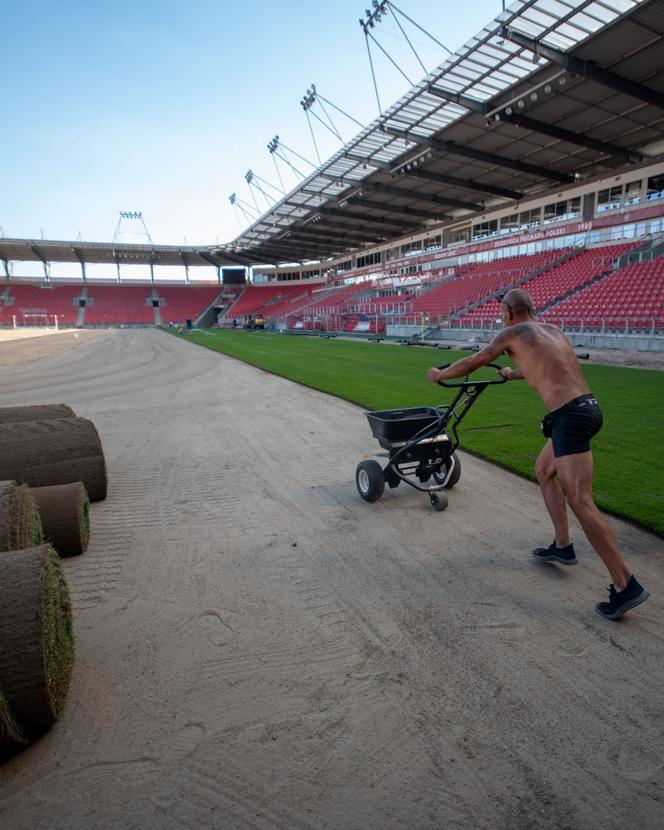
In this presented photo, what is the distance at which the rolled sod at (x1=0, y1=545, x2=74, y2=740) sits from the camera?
2.01 metres

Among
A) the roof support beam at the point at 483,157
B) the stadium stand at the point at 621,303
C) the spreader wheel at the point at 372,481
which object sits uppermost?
the roof support beam at the point at 483,157

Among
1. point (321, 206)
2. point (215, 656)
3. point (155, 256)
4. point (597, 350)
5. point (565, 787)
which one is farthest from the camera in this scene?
point (155, 256)

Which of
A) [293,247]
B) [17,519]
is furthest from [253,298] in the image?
[17,519]

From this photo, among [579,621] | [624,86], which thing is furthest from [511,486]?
[624,86]

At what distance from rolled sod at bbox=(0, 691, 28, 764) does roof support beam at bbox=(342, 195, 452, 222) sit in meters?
39.8

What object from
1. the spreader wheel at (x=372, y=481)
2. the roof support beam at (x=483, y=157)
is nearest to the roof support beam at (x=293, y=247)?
the roof support beam at (x=483, y=157)

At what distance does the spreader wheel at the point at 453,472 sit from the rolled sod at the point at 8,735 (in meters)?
A: 3.96

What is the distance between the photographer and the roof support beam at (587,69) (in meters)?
16.7

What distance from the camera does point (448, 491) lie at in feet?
17.1

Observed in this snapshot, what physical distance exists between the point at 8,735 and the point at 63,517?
6.60ft

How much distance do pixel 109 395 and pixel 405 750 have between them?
11.8 meters

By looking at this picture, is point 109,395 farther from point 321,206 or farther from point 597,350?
point 321,206

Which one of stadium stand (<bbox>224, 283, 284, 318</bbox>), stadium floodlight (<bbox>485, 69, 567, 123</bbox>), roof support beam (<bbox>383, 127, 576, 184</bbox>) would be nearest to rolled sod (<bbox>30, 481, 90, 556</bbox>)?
stadium floodlight (<bbox>485, 69, 567, 123</bbox>)

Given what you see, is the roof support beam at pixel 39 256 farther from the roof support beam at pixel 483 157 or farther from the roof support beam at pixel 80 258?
the roof support beam at pixel 483 157
